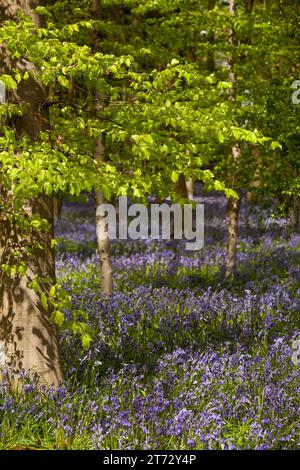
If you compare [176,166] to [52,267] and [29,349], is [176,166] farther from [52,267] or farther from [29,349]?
[29,349]

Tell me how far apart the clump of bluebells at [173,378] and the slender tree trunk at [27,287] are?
22 cm

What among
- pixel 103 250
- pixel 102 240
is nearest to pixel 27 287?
pixel 102 240

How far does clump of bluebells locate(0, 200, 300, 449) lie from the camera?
5.60 m

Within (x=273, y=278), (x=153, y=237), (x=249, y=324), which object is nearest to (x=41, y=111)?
(x=249, y=324)

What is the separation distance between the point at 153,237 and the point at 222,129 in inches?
431

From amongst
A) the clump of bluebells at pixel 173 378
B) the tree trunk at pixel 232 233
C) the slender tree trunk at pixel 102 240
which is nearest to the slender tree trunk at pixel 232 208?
the tree trunk at pixel 232 233

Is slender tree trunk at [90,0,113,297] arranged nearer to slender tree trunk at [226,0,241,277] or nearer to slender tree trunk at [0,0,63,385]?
slender tree trunk at [226,0,241,277]

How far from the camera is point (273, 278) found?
12008mm

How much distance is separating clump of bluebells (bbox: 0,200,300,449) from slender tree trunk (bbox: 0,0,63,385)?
22cm

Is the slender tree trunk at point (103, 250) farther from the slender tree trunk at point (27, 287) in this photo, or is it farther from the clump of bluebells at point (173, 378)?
the slender tree trunk at point (27, 287)

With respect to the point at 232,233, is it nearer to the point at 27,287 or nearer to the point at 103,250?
the point at 103,250

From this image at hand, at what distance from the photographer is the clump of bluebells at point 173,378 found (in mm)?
5602

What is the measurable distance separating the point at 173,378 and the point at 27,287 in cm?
182

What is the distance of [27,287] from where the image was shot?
20.5 ft
